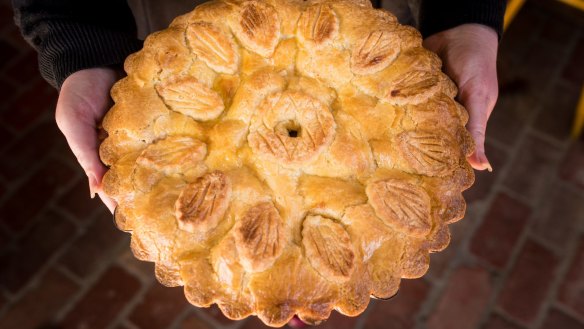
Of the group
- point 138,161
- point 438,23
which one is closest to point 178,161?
point 138,161

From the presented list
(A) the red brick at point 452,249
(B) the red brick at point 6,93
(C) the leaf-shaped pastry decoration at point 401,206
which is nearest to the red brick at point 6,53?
(B) the red brick at point 6,93

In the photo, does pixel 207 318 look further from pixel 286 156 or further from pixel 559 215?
pixel 559 215

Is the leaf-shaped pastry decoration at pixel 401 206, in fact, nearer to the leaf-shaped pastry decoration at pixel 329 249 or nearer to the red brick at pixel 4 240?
the leaf-shaped pastry decoration at pixel 329 249

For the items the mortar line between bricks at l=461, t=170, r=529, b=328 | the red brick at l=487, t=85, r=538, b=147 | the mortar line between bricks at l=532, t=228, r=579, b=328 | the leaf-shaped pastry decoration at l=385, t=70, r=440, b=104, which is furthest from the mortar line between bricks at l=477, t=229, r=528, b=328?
the leaf-shaped pastry decoration at l=385, t=70, r=440, b=104

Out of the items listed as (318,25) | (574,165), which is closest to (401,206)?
(318,25)

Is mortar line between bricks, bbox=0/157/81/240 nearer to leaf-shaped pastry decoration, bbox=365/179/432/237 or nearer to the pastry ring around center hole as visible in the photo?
the pastry ring around center hole
